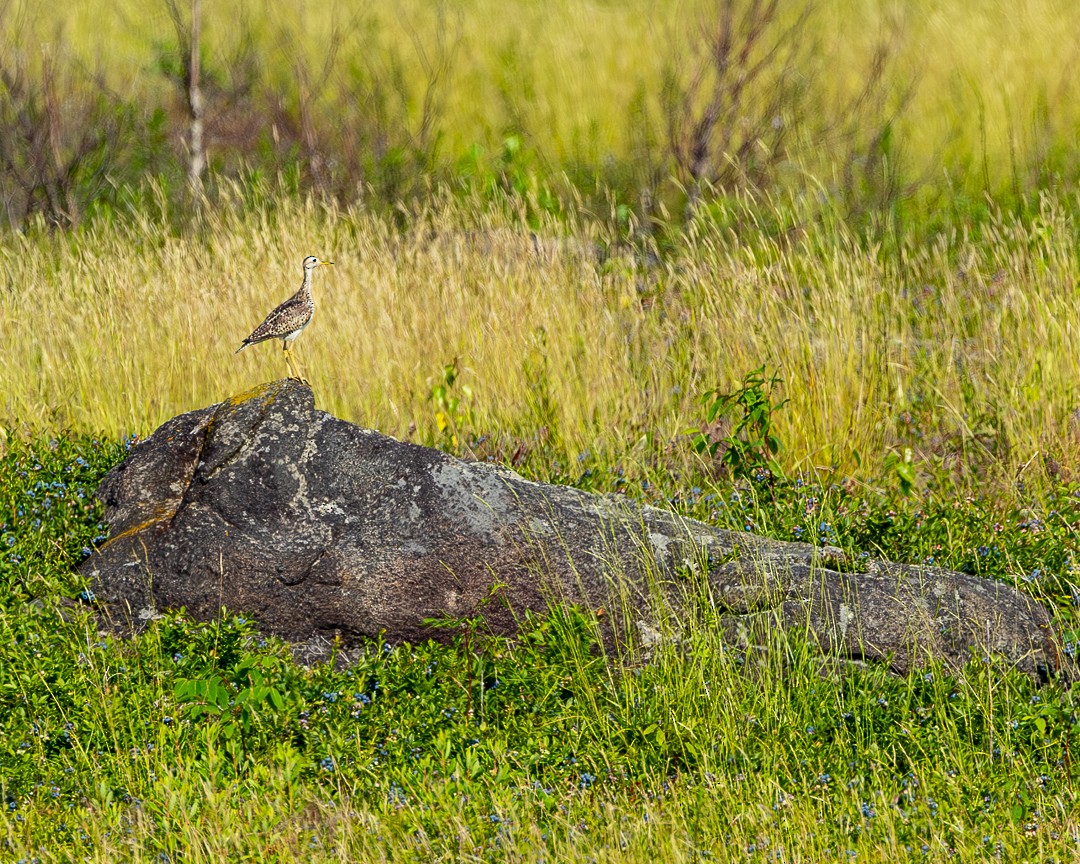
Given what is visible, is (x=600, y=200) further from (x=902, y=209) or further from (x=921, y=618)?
(x=921, y=618)

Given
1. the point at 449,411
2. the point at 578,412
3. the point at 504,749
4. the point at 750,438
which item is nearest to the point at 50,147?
the point at 449,411

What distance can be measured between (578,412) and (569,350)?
0.38m

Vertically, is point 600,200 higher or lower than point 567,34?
lower

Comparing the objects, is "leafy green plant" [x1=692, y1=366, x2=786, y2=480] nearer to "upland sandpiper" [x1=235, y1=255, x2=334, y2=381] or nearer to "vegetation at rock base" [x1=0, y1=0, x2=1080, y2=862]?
"vegetation at rock base" [x1=0, y1=0, x2=1080, y2=862]

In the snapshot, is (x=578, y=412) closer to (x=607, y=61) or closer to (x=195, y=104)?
(x=195, y=104)

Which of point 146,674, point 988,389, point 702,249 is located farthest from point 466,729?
point 702,249

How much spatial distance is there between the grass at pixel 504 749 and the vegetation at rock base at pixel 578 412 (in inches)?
0.6

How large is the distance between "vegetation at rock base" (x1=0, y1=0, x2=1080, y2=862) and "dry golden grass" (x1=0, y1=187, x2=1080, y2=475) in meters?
0.03

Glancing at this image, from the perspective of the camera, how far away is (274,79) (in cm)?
1272

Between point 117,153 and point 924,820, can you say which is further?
point 117,153

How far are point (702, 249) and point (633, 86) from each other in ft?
16.2

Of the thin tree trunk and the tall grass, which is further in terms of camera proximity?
the tall grass

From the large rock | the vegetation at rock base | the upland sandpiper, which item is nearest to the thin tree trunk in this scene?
the vegetation at rock base

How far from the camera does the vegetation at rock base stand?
350cm
